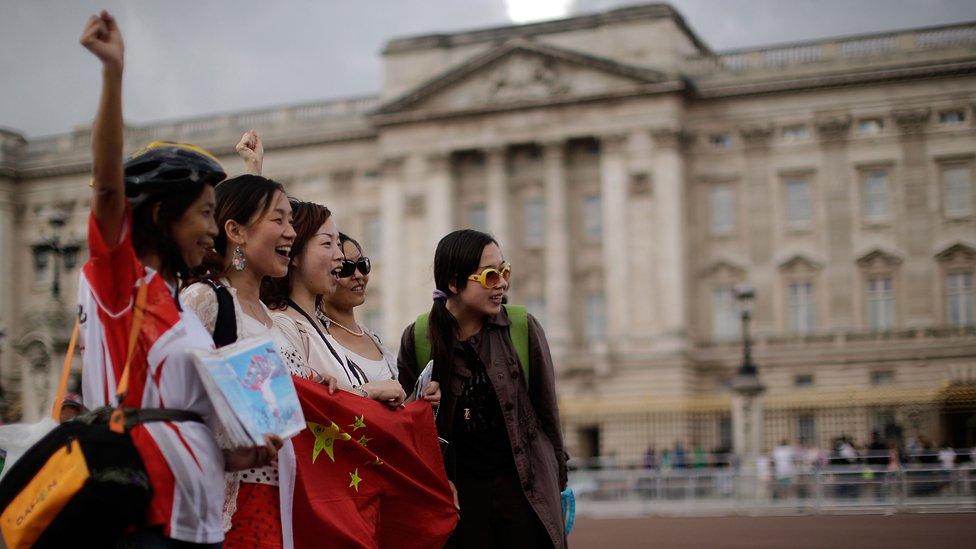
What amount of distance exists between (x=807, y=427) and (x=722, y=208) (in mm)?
9212

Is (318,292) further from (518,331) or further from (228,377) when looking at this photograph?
(228,377)

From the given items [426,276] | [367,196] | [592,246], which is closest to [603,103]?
[592,246]

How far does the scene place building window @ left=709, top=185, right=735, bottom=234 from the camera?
45156 mm

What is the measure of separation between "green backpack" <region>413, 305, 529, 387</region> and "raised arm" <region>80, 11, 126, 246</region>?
2821 mm

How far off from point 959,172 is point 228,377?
139ft

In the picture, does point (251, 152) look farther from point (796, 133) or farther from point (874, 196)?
point (796, 133)

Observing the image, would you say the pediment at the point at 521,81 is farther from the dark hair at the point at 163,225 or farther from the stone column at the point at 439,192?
the dark hair at the point at 163,225

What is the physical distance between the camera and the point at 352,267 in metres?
6.59

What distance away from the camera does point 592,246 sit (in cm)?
4631

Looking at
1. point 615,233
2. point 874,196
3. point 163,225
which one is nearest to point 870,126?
point 874,196

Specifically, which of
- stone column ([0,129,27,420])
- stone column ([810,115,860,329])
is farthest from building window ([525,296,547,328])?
stone column ([0,129,27,420])

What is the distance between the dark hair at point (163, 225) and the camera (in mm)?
4098

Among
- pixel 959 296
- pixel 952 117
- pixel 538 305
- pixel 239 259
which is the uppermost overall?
pixel 952 117

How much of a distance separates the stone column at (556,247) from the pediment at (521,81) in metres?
2.11
